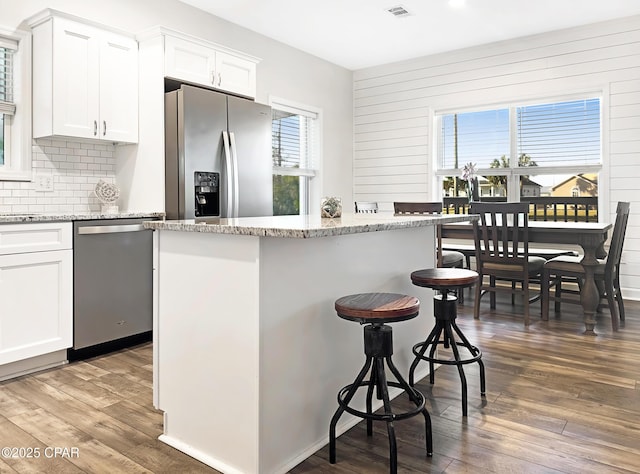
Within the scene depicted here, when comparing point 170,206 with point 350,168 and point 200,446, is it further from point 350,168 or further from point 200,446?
point 350,168

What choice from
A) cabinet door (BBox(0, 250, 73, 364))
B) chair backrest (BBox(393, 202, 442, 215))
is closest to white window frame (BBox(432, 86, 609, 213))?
chair backrest (BBox(393, 202, 442, 215))

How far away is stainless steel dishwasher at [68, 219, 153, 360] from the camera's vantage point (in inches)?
121

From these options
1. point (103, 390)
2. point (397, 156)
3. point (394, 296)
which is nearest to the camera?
point (394, 296)

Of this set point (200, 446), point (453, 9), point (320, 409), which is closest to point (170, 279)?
point (200, 446)

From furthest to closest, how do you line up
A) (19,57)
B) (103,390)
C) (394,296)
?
(19,57)
(103,390)
(394,296)

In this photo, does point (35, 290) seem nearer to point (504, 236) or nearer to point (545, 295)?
point (504, 236)

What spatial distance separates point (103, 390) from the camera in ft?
8.59

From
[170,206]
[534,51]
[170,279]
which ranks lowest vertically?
[170,279]

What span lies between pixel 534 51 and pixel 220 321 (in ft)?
16.4

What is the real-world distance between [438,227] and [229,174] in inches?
76.3

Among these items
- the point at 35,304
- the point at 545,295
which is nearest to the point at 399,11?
the point at 545,295

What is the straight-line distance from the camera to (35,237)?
2852mm

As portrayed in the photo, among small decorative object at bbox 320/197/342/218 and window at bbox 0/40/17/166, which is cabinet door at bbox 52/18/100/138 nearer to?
window at bbox 0/40/17/166

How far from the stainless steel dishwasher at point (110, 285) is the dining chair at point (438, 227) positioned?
213 cm
